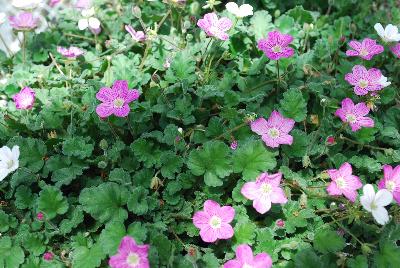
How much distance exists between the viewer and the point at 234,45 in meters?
2.77

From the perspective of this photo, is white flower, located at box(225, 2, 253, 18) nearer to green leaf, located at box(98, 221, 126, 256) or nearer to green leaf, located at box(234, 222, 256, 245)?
green leaf, located at box(234, 222, 256, 245)

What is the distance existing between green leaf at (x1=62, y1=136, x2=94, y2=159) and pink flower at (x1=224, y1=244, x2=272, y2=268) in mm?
799

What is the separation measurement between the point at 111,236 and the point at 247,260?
0.53 m

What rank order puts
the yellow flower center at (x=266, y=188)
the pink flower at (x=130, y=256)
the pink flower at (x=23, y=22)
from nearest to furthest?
the pink flower at (x=130, y=256) → the yellow flower center at (x=266, y=188) → the pink flower at (x=23, y=22)

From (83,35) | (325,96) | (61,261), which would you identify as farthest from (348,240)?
(83,35)

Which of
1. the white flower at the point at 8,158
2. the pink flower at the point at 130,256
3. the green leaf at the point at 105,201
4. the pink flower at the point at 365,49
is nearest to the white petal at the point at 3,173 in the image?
the white flower at the point at 8,158

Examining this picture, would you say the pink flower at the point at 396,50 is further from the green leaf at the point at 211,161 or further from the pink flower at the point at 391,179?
the green leaf at the point at 211,161

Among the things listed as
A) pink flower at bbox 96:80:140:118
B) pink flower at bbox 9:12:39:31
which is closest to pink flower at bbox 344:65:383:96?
pink flower at bbox 96:80:140:118

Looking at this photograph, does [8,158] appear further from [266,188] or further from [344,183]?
[344,183]

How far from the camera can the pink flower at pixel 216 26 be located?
243 centimetres

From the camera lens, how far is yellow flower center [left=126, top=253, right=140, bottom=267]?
5.88 feet

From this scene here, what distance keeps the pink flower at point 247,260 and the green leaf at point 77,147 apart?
80 centimetres

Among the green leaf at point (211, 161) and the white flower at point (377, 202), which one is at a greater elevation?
the white flower at point (377, 202)

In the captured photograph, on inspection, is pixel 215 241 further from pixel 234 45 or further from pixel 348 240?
pixel 234 45
